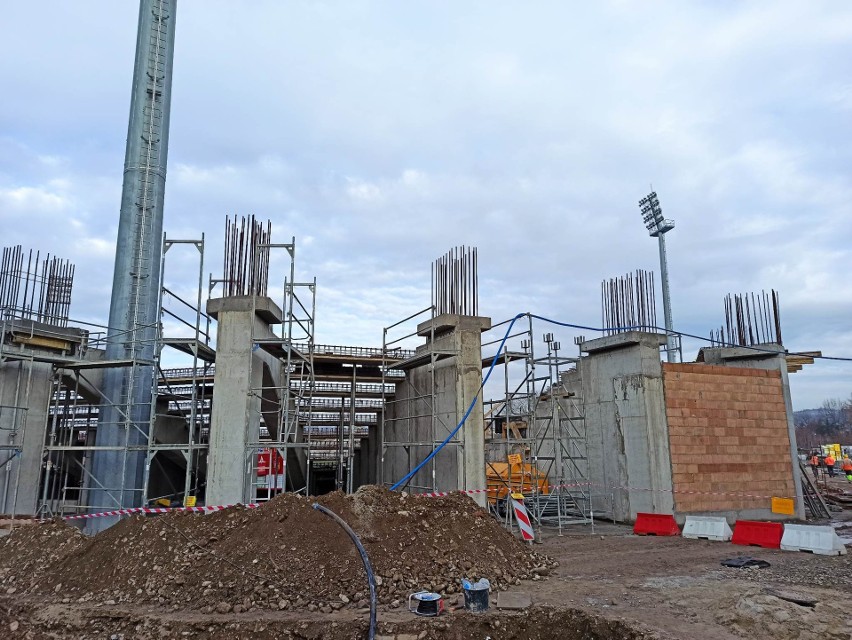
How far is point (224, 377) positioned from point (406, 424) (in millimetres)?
6866

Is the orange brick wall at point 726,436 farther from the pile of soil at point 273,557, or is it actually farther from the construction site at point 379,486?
the pile of soil at point 273,557

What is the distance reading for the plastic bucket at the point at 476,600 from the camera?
7.87 metres

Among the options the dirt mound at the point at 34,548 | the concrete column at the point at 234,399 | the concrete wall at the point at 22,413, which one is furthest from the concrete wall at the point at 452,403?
the concrete wall at the point at 22,413

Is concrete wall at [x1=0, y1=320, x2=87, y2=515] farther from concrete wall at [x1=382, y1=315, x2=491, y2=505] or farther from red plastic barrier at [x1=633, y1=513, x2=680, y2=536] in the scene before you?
red plastic barrier at [x1=633, y1=513, x2=680, y2=536]

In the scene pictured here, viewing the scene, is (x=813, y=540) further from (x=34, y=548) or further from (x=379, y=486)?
(x=34, y=548)

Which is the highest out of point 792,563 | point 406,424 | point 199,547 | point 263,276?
point 263,276

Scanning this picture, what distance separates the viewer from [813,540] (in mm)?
12375

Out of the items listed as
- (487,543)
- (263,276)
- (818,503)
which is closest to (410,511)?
(487,543)

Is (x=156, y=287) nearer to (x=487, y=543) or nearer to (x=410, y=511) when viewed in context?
(x=410, y=511)

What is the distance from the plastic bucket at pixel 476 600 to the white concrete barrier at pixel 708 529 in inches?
351

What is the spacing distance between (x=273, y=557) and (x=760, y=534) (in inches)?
444

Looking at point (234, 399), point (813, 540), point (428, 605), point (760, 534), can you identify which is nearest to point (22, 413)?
point (234, 399)

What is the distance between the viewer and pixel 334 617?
303 inches

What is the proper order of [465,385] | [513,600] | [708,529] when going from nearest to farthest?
1. [513,600]
2. [708,529]
3. [465,385]
